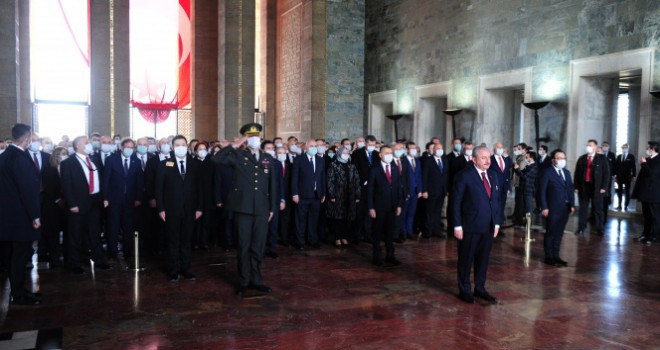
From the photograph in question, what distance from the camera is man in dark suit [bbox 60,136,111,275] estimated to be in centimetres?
672

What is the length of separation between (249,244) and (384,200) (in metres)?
2.15

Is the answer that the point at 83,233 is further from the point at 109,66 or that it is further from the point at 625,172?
the point at 625,172

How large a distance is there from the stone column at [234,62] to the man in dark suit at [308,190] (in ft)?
27.5

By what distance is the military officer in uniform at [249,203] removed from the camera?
5.89 metres

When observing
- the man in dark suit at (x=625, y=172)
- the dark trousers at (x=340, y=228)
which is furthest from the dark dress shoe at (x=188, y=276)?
the man in dark suit at (x=625, y=172)

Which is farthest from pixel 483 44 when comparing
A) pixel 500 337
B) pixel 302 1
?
pixel 500 337

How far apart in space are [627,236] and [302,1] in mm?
13680

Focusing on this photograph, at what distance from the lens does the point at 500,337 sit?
15.2 feet

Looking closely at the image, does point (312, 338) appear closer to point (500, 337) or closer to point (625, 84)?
point (500, 337)

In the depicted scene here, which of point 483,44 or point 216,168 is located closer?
point 216,168

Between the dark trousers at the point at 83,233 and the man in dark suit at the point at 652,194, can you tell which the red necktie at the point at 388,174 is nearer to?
the dark trousers at the point at 83,233

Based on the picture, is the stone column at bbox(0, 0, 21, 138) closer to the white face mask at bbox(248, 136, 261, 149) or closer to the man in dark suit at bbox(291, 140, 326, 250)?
the man in dark suit at bbox(291, 140, 326, 250)

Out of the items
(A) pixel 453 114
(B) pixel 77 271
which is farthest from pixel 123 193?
(A) pixel 453 114

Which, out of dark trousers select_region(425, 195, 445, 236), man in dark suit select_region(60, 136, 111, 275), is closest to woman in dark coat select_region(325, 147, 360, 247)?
dark trousers select_region(425, 195, 445, 236)
